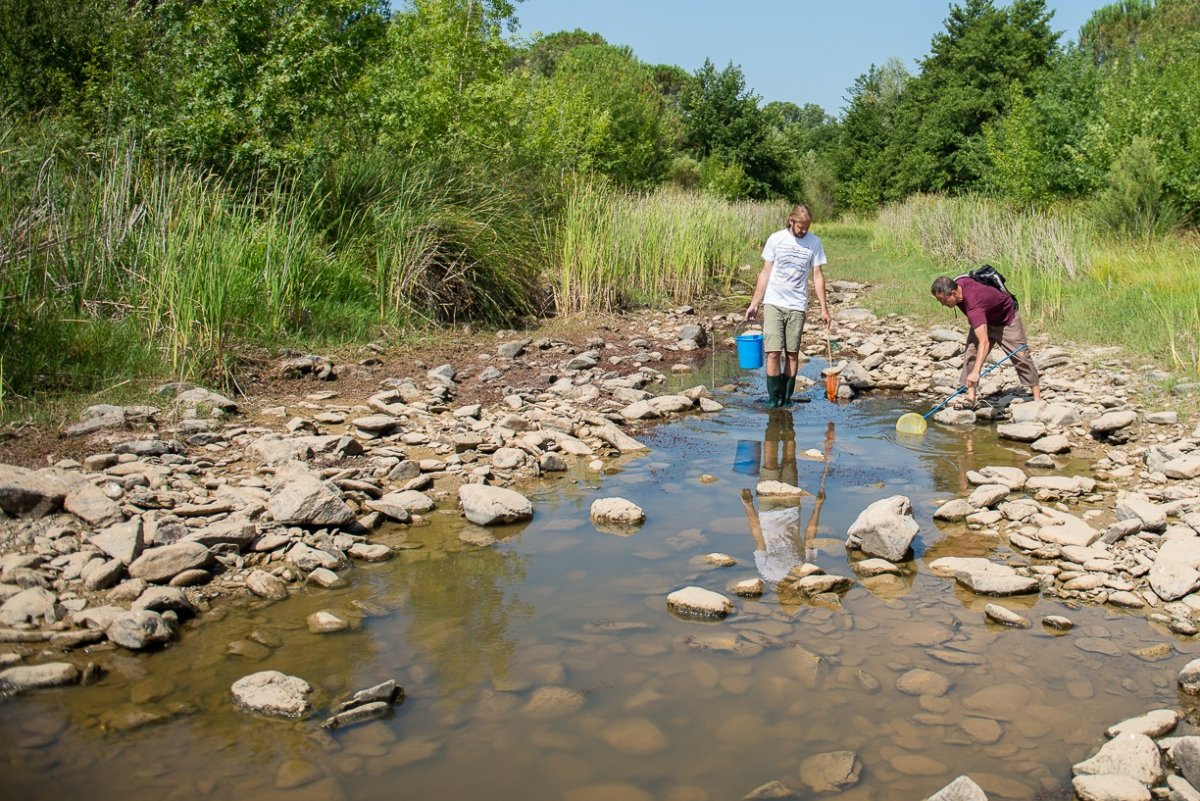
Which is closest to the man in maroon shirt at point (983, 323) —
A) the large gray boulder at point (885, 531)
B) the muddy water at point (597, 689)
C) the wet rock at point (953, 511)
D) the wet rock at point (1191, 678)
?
the wet rock at point (953, 511)

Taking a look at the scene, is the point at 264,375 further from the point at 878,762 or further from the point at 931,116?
the point at 931,116

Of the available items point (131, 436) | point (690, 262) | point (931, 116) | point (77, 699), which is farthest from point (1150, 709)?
point (931, 116)

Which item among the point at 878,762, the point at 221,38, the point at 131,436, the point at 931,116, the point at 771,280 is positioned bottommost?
the point at 878,762

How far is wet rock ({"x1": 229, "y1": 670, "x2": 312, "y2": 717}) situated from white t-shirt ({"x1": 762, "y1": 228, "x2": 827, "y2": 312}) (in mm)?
6120

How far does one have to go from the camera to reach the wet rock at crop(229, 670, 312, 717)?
3.92 m

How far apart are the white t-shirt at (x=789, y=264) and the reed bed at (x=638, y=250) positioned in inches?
181

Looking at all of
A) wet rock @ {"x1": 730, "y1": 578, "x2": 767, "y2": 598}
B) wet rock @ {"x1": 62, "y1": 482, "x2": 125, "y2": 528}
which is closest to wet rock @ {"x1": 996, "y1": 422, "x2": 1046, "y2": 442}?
wet rock @ {"x1": 730, "y1": 578, "x2": 767, "y2": 598}

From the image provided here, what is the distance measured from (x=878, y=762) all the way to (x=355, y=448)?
15.2 feet

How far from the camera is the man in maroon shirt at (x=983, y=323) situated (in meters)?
8.44

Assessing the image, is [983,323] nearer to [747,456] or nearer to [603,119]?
[747,456]

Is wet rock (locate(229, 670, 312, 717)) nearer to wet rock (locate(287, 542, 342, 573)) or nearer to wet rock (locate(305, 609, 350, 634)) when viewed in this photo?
wet rock (locate(305, 609, 350, 634))

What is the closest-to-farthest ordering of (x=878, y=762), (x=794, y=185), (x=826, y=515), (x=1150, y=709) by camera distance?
(x=878, y=762) < (x=1150, y=709) < (x=826, y=515) < (x=794, y=185)

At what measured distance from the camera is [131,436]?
676 centimetres

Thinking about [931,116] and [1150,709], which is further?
[931,116]
